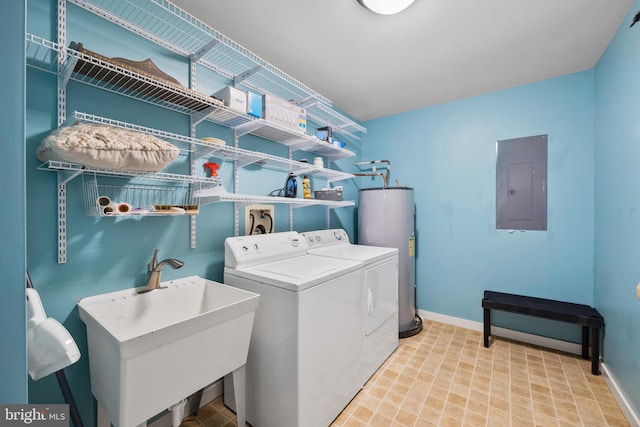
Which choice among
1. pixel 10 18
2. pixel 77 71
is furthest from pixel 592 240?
pixel 77 71

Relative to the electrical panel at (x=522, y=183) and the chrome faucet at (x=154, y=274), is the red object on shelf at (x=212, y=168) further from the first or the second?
the electrical panel at (x=522, y=183)

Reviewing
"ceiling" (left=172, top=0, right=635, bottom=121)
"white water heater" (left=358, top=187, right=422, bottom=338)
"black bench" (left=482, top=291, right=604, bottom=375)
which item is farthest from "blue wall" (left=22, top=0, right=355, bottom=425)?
"black bench" (left=482, top=291, right=604, bottom=375)

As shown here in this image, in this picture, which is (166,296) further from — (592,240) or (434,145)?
(592,240)

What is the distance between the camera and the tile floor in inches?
62.0

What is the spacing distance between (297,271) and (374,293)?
77cm

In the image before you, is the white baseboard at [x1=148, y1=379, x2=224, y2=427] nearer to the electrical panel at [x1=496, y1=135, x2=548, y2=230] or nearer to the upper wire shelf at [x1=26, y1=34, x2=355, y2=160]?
the upper wire shelf at [x1=26, y1=34, x2=355, y2=160]

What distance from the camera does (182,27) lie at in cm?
154

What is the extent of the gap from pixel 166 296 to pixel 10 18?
1269 mm

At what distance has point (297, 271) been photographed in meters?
1.58

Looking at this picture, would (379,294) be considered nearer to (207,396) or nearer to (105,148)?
(207,396)

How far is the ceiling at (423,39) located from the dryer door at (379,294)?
166 cm

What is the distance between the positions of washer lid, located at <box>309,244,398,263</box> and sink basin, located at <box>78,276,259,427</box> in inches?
35.5

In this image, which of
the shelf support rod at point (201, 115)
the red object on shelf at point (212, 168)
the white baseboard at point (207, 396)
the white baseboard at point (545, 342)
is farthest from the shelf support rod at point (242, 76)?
the white baseboard at point (545, 342)

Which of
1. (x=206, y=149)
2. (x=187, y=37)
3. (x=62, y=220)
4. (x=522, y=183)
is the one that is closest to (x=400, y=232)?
(x=522, y=183)
